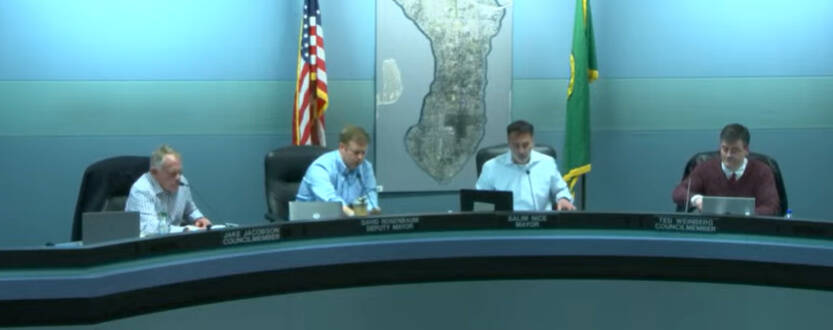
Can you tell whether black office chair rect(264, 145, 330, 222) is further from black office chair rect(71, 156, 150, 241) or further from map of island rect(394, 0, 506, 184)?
map of island rect(394, 0, 506, 184)

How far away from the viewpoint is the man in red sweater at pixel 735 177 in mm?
4168

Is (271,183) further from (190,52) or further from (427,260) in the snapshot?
(427,260)

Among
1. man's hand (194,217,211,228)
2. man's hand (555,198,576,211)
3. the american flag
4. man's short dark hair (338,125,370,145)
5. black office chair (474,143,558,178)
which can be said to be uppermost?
the american flag

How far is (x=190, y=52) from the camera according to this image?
5.48 m

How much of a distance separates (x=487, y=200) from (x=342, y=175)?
1436 millimetres

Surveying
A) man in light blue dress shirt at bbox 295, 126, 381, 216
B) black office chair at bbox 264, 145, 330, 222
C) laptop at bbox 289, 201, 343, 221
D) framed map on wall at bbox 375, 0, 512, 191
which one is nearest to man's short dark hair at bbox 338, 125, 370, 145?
man in light blue dress shirt at bbox 295, 126, 381, 216

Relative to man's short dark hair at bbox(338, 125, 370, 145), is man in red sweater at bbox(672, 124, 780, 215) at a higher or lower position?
lower

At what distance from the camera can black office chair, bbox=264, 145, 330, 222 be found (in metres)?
4.61

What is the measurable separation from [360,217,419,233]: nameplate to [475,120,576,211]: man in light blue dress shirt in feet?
5.18

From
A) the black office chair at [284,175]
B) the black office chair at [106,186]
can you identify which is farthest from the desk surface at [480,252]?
the black office chair at [284,175]

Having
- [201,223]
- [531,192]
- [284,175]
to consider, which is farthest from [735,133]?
[201,223]

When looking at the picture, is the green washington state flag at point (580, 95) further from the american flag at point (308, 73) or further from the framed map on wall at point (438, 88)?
the american flag at point (308, 73)

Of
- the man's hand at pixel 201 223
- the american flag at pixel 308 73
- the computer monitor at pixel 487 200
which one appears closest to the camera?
the computer monitor at pixel 487 200

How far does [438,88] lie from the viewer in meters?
5.70
